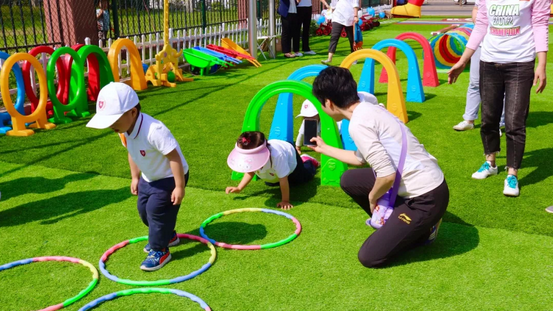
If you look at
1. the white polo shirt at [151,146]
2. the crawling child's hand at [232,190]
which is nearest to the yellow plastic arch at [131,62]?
the crawling child's hand at [232,190]

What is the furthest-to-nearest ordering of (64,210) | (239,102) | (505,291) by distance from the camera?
1. (239,102)
2. (64,210)
3. (505,291)

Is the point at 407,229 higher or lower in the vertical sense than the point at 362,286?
higher

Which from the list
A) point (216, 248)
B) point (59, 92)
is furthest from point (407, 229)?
point (59, 92)

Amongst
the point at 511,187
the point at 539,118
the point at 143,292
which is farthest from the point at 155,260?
the point at 539,118

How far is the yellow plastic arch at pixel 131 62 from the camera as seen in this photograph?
10547mm

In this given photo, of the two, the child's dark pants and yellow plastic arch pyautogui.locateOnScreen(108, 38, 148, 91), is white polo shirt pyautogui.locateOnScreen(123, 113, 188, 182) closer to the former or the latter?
the child's dark pants

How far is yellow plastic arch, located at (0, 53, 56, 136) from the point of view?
812cm

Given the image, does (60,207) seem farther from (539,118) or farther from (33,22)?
(539,118)

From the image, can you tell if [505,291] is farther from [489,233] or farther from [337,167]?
[337,167]

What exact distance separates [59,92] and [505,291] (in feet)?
26.7

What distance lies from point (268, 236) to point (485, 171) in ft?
9.41

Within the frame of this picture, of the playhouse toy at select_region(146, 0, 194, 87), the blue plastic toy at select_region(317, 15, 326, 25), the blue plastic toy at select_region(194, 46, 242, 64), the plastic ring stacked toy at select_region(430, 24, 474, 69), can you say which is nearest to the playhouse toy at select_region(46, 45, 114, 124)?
the playhouse toy at select_region(146, 0, 194, 87)

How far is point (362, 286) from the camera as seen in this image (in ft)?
13.0

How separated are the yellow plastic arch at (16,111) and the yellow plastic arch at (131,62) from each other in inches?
77.3
